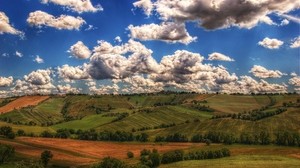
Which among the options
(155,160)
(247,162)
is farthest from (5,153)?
(247,162)

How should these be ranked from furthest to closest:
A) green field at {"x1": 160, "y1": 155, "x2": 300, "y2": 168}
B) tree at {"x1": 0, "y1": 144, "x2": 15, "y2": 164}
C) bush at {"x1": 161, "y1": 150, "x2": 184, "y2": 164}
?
bush at {"x1": 161, "y1": 150, "x2": 184, "y2": 164} → tree at {"x1": 0, "y1": 144, "x2": 15, "y2": 164} → green field at {"x1": 160, "y1": 155, "x2": 300, "y2": 168}

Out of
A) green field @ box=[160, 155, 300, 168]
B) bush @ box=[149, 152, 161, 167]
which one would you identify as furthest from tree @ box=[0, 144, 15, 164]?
green field @ box=[160, 155, 300, 168]

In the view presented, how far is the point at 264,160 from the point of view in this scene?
157000mm

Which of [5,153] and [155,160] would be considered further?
[155,160]

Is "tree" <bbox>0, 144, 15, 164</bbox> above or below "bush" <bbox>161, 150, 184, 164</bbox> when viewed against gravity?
above

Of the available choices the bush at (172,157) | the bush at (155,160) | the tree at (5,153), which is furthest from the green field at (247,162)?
the tree at (5,153)

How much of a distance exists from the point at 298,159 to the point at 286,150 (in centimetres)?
2911

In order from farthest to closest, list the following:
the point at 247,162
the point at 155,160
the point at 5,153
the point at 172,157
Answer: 1. the point at 172,157
2. the point at 155,160
3. the point at 247,162
4. the point at 5,153

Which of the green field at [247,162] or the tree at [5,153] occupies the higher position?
the tree at [5,153]

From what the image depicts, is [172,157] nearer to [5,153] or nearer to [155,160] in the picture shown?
[155,160]

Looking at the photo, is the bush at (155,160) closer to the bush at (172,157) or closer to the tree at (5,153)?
the bush at (172,157)

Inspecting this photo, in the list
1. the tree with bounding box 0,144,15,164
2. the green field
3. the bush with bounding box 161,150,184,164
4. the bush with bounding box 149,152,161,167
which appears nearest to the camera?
the green field

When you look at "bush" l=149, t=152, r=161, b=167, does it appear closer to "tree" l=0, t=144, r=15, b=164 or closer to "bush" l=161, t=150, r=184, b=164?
"bush" l=161, t=150, r=184, b=164

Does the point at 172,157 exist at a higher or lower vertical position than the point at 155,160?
higher
